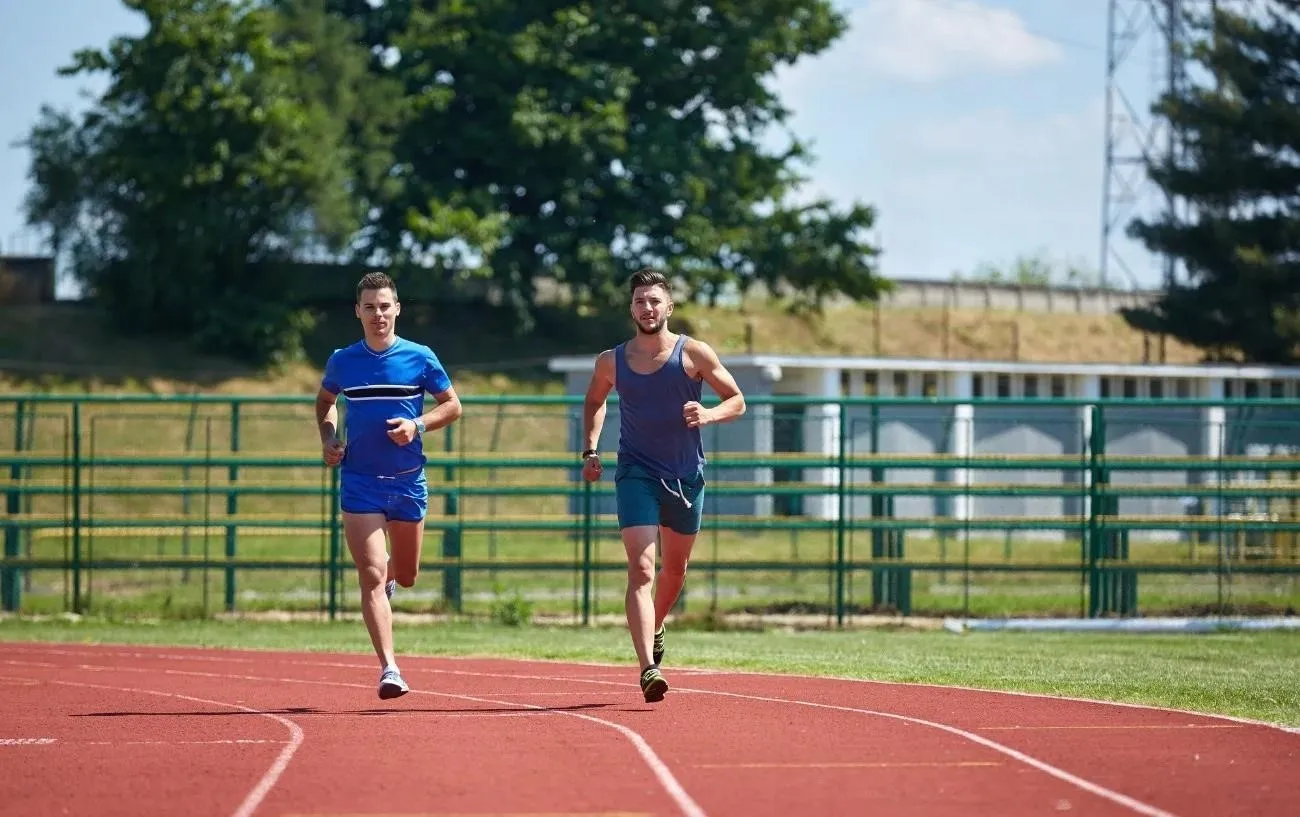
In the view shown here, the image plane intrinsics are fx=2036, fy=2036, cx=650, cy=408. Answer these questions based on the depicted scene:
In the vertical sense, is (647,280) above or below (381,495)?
above

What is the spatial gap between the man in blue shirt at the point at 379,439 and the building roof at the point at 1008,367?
1216 inches

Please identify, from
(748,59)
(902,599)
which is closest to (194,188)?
(748,59)

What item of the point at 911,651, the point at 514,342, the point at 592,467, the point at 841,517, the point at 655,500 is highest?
the point at 514,342

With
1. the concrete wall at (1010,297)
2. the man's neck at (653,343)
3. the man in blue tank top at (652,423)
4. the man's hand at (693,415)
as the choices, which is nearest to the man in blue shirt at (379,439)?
the man in blue tank top at (652,423)

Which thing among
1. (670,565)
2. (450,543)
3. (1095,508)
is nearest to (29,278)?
(450,543)

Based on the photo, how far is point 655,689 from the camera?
11297 millimetres

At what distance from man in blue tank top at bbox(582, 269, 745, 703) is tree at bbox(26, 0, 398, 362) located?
42552 mm

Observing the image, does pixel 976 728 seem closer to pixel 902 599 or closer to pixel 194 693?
pixel 194 693

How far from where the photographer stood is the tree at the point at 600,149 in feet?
186

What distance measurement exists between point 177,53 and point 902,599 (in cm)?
3631

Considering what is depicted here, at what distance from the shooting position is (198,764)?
9172mm

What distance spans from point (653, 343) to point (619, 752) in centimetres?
312

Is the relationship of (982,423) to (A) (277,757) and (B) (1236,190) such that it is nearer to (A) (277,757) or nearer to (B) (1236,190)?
(A) (277,757)

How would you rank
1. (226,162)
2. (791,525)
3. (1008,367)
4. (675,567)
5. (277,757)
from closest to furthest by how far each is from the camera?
(277,757), (675,567), (791,525), (1008,367), (226,162)
